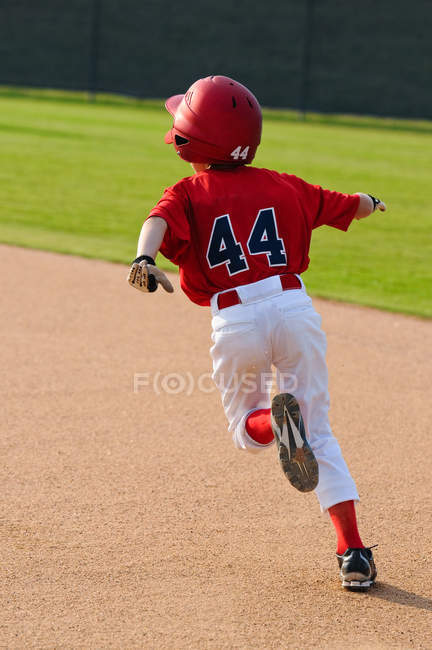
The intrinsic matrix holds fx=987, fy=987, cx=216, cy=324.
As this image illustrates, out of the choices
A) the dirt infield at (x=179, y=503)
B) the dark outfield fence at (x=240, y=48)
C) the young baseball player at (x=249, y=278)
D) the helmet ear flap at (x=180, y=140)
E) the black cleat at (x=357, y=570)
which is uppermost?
the helmet ear flap at (x=180, y=140)

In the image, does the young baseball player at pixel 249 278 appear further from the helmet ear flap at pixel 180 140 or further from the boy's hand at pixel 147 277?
the boy's hand at pixel 147 277

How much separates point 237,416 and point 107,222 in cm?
781

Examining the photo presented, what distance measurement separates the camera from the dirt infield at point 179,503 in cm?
310

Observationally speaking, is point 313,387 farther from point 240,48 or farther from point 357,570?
point 240,48

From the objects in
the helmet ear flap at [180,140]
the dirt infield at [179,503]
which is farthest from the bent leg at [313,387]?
the helmet ear flap at [180,140]

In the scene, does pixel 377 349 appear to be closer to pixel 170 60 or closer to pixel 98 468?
pixel 98 468

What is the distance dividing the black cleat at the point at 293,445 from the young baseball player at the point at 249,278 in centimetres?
3

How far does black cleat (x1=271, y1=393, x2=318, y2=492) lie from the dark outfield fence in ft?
89.6

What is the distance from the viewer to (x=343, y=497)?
11.1 ft

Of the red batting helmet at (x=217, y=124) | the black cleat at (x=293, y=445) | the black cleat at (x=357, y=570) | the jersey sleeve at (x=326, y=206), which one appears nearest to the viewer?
the black cleat at (x=293, y=445)

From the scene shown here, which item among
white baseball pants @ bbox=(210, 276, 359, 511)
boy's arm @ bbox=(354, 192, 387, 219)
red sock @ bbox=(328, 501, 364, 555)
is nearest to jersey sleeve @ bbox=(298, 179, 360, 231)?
boy's arm @ bbox=(354, 192, 387, 219)

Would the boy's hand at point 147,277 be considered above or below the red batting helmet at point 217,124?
below

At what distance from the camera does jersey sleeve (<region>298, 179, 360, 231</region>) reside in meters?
3.67

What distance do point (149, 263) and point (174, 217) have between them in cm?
26
